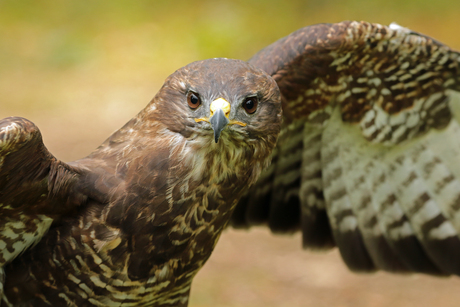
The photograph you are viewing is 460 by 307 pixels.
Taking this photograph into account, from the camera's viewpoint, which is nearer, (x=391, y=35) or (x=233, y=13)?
(x=391, y=35)

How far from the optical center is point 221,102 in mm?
2936

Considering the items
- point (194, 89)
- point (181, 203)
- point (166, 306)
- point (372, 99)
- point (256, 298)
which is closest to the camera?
point (194, 89)

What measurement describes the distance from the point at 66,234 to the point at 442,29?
11137 millimetres

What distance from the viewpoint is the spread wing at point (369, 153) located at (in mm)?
4148

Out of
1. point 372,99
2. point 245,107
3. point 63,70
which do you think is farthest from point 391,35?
point 63,70

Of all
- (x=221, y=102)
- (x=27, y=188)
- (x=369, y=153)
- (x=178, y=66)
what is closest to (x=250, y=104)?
(x=221, y=102)

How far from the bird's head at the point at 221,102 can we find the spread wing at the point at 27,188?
0.62 meters

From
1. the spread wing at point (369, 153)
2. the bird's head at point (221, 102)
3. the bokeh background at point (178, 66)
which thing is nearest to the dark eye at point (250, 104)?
the bird's head at point (221, 102)

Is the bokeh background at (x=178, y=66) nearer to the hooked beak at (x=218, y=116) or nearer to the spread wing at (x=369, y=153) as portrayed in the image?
the spread wing at (x=369, y=153)

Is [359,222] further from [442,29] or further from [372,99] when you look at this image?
[442,29]

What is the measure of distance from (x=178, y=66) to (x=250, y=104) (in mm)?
8712

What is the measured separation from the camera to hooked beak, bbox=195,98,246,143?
112 inches

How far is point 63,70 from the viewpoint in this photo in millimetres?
12031

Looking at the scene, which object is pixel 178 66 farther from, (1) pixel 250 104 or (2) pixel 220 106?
(2) pixel 220 106
